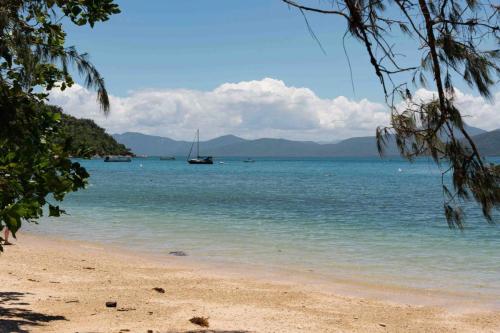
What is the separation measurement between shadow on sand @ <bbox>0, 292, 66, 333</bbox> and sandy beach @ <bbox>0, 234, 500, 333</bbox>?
0.01 m

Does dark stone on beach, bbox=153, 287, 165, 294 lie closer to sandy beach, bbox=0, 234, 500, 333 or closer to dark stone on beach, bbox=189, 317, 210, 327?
sandy beach, bbox=0, 234, 500, 333

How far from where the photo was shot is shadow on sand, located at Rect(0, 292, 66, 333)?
261 inches

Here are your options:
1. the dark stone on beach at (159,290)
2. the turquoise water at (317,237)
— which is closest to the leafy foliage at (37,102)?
the dark stone on beach at (159,290)

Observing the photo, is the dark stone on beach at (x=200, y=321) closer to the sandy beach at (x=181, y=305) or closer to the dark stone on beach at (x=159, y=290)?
the sandy beach at (x=181, y=305)

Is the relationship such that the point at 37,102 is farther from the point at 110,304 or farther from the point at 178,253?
the point at 178,253

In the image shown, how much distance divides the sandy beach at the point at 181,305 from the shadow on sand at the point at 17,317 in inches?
0.5

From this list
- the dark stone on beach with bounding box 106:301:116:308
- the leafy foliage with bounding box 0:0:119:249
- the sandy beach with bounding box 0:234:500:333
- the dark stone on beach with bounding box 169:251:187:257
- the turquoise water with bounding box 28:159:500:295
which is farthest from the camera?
the dark stone on beach with bounding box 169:251:187:257

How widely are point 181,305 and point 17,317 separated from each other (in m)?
2.74

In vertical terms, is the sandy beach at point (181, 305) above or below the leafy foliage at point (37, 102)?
below

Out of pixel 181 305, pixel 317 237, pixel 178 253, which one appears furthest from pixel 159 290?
pixel 317 237

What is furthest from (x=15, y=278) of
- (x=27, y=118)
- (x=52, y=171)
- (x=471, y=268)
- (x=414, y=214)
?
(x=414, y=214)

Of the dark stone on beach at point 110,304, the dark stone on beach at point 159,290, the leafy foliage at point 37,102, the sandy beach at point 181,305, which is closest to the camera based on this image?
the leafy foliage at point 37,102

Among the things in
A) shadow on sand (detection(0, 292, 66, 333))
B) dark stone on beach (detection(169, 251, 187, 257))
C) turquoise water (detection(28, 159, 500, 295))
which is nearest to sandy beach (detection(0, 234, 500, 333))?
shadow on sand (detection(0, 292, 66, 333))

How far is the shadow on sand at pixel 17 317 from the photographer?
21.8 feet
